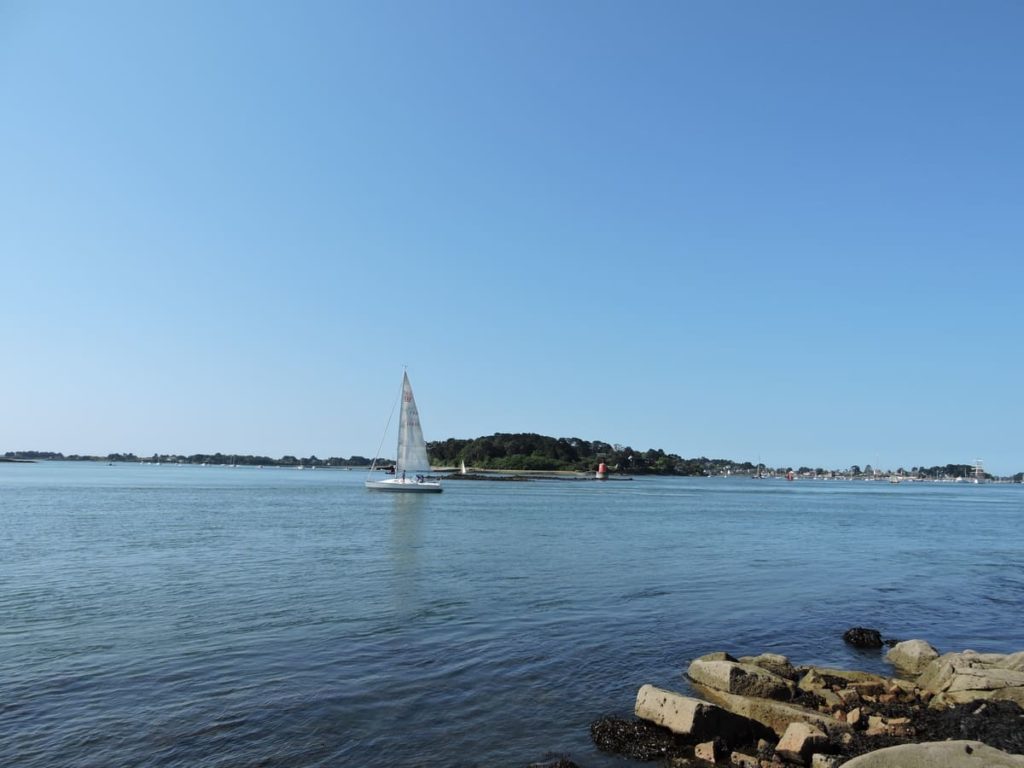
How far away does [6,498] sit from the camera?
80562 millimetres

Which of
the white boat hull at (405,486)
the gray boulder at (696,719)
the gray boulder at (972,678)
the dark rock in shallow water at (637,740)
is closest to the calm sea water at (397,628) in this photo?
the dark rock in shallow water at (637,740)

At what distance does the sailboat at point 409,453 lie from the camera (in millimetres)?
100125

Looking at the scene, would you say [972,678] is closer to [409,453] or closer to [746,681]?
[746,681]

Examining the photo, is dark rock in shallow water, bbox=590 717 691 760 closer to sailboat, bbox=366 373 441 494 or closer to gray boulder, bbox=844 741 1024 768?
gray boulder, bbox=844 741 1024 768

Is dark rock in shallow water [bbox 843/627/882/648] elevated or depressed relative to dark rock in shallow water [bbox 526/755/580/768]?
elevated

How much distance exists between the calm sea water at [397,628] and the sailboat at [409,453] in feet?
168

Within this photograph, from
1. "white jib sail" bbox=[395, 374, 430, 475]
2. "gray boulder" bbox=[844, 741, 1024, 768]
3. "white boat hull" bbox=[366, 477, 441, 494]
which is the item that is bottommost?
"gray boulder" bbox=[844, 741, 1024, 768]

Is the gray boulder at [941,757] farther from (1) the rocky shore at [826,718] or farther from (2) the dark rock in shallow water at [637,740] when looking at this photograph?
(2) the dark rock in shallow water at [637,740]

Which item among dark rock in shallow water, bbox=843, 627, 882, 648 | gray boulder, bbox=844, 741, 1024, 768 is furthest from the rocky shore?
dark rock in shallow water, bbox=843, 627, 882, 648

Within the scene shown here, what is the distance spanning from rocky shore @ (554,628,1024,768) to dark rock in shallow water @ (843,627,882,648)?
353cm

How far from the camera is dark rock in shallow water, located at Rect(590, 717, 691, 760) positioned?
12.5 metres

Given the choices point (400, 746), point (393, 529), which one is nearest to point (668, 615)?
point (400, 746)

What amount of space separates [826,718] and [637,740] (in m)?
3.45

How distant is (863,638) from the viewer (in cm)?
2097
